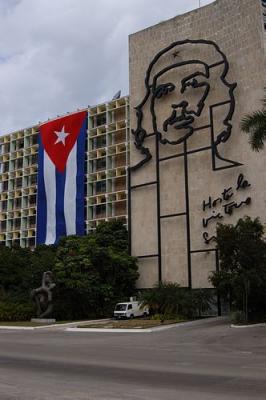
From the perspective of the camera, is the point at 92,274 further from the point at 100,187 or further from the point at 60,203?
the point at 100,187

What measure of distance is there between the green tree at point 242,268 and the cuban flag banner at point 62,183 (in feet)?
98.4

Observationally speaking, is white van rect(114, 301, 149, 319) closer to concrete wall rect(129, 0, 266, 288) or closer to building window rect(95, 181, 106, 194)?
concrete wall rect(129, 0, 266, 288)

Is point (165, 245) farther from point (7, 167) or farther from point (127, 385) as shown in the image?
point (7, 167)

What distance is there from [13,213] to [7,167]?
408 inches

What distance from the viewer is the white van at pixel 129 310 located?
44656 mm

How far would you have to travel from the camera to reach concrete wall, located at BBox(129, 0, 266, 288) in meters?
46.5

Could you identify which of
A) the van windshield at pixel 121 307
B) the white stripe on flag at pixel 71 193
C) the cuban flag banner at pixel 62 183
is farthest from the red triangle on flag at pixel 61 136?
the van windshield at pixel 121 307

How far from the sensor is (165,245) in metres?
49.8

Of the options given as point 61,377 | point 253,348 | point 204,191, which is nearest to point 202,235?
point 204,191

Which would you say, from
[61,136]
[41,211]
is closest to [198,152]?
[61,136]

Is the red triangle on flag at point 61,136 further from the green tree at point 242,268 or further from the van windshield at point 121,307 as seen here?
the green tree at point 242,268

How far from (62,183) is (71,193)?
5.47 ft

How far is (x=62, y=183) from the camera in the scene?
214 feet

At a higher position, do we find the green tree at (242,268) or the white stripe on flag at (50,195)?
the white stripe on flag at (50,195)
